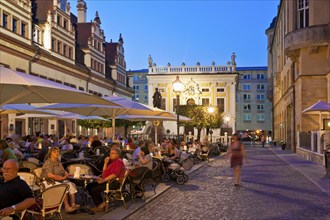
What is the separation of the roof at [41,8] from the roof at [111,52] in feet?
74.3

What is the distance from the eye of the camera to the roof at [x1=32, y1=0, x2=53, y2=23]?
141 feet

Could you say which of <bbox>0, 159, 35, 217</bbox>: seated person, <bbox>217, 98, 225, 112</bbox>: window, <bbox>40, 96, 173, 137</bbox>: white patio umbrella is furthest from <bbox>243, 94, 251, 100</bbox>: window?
<bbox>0, 159, 35, 217</bbox>: seated person

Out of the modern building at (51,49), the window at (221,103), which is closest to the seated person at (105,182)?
the modern building at (51,49)

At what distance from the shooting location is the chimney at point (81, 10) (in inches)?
2425

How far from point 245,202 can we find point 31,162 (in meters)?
5.55

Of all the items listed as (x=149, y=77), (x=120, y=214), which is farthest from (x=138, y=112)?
(x=149, y=77)

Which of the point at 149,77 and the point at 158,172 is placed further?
the point at 149,77

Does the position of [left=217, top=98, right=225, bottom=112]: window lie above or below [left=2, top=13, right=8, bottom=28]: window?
below

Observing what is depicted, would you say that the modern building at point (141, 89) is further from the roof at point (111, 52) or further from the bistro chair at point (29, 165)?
the bistro chair at point (29, 165)

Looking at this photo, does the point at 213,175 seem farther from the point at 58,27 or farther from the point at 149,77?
the point at 149,77

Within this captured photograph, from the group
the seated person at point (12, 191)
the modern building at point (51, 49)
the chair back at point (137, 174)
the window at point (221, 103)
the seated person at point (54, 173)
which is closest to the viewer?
the seated person at point (12, 191)

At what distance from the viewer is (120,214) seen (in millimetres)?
10547

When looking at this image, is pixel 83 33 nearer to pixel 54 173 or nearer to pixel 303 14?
pixel 303 14

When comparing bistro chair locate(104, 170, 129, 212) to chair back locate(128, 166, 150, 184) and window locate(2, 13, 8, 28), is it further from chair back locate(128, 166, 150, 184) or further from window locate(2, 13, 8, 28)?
window locate(2, 13, 8, 28)
